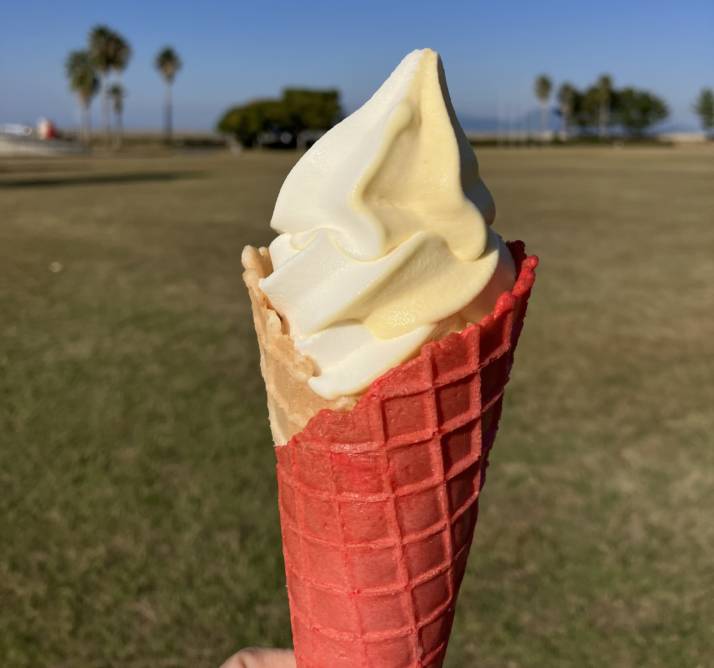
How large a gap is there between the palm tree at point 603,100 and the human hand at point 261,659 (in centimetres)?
10043

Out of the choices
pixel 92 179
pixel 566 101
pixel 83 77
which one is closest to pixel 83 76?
pixel 83 77

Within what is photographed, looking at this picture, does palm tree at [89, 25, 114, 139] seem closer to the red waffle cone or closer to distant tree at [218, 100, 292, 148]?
distant tree at [218, 100, 292, 148]

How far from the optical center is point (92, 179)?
81.9 ft

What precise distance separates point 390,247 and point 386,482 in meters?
0.52

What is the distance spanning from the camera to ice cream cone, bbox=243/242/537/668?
60.1 inches

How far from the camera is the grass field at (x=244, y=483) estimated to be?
124 inches

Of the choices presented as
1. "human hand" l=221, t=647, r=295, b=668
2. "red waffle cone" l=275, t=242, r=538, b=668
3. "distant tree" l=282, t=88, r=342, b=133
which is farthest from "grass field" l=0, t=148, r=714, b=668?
"distant tree" l=282, t=88, r=342, b=133

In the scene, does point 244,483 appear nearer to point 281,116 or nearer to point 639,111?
point 281,116

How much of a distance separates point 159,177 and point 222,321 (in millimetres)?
20651

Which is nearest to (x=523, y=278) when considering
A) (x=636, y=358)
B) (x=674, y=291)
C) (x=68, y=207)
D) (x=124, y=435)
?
(x=124, y=435)

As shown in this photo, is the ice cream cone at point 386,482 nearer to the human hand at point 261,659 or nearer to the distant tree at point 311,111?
the human hand at point 261,659

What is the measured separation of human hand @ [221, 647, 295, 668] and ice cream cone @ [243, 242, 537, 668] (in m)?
0.15

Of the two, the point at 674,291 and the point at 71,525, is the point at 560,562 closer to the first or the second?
the point at 71,525

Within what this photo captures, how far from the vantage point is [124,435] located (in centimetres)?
488
